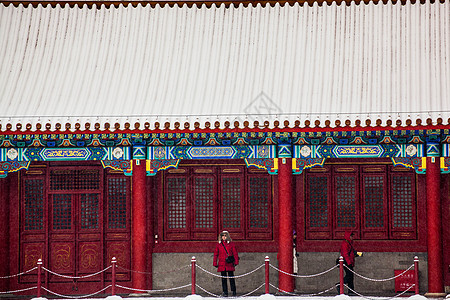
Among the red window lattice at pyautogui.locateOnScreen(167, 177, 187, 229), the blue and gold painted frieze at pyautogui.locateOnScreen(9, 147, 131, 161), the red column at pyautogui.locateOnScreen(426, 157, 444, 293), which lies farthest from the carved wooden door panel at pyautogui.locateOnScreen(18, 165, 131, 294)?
the red column at pyautogui.locateOnScreen(426, 157, 444, 293)

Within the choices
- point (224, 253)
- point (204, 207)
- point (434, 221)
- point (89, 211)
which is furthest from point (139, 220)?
point (434, 221)

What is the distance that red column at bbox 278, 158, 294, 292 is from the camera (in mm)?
19219

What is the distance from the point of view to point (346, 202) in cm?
2009

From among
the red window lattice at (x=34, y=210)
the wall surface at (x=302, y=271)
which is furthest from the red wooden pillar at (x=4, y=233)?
the wall surface at (x=302, y=271)

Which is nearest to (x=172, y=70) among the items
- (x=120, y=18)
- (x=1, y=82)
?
(x=120, y=18)

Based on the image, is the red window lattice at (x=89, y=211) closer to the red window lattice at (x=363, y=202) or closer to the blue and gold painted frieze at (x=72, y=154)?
the blue and gold painted frieze at (x=72, y=154)

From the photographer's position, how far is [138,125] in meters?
18.4

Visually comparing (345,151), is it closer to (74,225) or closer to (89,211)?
(89,211)

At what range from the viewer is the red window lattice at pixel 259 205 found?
66.6ft

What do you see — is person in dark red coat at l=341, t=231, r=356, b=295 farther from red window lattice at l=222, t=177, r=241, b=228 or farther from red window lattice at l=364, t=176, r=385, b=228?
red window lattice at l=222, t=177, r=241, b=228

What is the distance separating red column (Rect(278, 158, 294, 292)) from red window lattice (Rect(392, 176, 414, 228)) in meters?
2.72

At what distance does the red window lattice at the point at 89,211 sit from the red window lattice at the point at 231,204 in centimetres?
325

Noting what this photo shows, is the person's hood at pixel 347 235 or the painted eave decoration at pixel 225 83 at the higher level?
the painted eave decoration at pixel 225 83

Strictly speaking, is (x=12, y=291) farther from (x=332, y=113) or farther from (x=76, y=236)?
(x=332, y=113)
